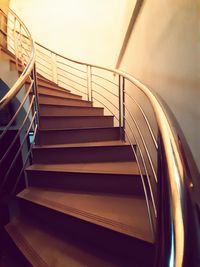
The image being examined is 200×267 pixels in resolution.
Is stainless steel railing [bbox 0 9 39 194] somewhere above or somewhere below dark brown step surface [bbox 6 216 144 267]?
above

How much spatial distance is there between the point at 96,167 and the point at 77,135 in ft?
1.95

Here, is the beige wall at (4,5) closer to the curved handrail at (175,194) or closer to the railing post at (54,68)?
the railing post at (54,68)

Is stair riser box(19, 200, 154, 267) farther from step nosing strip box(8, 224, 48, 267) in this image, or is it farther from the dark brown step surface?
step nosing strip box(8, 224, 48, 267)

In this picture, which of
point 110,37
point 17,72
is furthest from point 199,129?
point 110,37

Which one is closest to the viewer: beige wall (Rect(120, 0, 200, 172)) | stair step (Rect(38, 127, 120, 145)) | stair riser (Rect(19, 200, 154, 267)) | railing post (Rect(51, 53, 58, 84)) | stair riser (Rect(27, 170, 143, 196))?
beige wall (Rect(120, 0, 200, 172))

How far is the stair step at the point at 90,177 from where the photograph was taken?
4.38 ft

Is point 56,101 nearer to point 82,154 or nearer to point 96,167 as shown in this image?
point 82,154

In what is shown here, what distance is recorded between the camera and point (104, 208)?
118 centimetres

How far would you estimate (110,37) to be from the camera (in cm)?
338

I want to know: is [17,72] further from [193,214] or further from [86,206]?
[193,214]

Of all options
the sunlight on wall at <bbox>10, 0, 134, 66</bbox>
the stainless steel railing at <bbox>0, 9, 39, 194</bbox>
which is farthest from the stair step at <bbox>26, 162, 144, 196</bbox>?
the sunlight on wall at <bbox>10, 0, 134, 66</bbox>

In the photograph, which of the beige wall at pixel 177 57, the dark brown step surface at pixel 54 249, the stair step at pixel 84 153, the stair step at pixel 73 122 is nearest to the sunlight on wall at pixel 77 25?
the stair step at pixel 73 122

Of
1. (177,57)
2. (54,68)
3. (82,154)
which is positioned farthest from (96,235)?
(54,68)

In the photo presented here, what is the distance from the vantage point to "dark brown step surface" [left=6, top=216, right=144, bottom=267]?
3.21 feet
